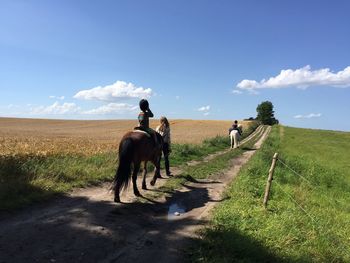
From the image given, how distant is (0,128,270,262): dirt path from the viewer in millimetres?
6184

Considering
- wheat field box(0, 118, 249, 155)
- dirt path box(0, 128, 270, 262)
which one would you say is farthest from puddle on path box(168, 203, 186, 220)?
wheat field box(0, 118, 249, 155)

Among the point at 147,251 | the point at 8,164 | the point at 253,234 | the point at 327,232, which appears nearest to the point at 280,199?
the point at 327,232

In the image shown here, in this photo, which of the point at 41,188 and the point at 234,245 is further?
the point at 41,188

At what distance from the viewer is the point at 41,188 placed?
33.0ft

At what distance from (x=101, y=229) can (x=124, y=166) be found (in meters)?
2.50

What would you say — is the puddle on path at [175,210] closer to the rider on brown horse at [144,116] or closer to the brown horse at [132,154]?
the brown horse at [132,154]

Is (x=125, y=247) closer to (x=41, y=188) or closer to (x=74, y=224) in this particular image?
(x=74, y=224)

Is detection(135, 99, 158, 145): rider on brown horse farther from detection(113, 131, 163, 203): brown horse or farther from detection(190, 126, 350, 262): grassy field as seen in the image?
detection(190, 126, 350, 262): grassy field

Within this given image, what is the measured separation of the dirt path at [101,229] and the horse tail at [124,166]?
1.67 ft

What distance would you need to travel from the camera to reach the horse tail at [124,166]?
31.4ft

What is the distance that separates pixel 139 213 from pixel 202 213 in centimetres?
158

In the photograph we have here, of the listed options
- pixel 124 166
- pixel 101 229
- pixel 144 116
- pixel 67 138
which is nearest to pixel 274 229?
pixel 101 229

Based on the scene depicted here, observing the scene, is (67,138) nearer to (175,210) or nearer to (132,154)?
(132,154)

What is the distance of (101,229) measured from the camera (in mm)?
7367
